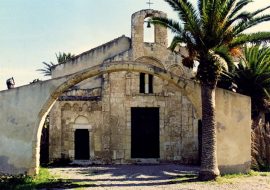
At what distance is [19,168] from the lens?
16.2 metres

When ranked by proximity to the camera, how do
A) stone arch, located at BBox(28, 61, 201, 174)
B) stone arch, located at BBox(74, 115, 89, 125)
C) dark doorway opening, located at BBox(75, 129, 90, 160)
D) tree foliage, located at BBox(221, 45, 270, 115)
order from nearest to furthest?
stone arch, located at BBox(28, 61, 201, 174) → tree foliage, located at BBox(221, 45, 270, 115) → dark doorway opening, located at BBox(75, 129, 90, 160) → stone arch, located at BBox(74, 115, 89, 125)

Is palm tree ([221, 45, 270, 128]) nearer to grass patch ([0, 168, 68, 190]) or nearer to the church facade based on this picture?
the church facade

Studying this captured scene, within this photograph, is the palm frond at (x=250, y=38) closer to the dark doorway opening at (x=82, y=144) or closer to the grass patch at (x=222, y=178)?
the grass patch at (x=222, y=178)

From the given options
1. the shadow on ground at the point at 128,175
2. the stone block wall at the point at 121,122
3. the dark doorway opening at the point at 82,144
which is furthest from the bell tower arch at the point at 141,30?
the shadow on ground at the point at 128,175

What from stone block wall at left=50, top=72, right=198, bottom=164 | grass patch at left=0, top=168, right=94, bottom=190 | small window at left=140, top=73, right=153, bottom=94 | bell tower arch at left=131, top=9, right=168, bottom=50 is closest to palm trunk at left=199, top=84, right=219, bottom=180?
grass patch at left=0, top=168, right=94, bottom=190

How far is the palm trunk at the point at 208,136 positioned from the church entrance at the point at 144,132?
23.3 ft

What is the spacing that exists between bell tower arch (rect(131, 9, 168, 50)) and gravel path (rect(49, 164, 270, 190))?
7.17 m

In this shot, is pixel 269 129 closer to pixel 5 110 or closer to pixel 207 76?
pixel 207 76

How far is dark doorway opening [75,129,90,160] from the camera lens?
21766 mm

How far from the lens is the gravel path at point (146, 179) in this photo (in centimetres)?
1381

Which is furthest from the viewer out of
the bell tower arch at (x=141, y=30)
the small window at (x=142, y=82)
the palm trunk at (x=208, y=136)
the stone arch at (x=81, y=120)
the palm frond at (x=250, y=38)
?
the small window at (x=142, y=82)

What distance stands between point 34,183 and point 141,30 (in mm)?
11279

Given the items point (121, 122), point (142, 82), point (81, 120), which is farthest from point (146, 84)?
point (81, 120)

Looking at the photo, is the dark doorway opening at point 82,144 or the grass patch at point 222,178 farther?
the dark doorway opening at point 82,144
